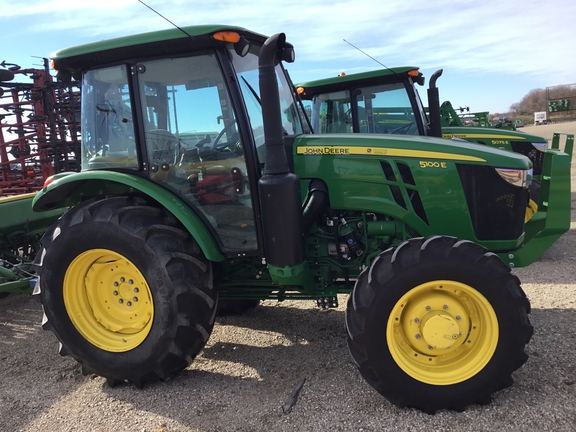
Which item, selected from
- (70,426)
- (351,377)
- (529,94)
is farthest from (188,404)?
(529,94)

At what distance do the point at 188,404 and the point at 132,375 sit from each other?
451 millimetres

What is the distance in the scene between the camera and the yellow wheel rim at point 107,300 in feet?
10.6

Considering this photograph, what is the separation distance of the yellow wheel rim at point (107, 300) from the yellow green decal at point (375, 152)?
4.63 ft

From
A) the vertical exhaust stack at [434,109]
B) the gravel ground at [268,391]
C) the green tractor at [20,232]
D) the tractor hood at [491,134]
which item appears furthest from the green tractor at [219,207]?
the tractor hood at [491,134]

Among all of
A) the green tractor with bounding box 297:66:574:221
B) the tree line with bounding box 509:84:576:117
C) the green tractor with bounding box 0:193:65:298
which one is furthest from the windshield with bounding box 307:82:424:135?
the tree line with bounding box 509:84:576:117

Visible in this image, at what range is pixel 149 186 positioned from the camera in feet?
10.3

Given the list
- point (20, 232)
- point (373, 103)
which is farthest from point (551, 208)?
point (20, 232)

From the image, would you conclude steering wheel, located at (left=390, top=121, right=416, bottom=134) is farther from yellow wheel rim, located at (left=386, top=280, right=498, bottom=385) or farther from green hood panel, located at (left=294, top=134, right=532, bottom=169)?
yellow wheel rim, located at (left=386, top=280, right=498, bottom=385)

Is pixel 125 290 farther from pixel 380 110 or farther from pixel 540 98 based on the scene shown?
pixel 540 98

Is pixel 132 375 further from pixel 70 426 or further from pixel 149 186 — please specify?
pixel 149 186

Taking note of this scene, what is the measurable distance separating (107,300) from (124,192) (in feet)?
2.53

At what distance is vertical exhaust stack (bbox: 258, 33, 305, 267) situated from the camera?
2.81 m

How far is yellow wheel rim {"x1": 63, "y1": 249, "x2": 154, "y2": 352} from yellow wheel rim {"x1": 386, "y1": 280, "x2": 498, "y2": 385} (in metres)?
1.62

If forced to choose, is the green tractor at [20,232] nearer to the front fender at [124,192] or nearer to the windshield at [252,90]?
the front fender at [124,192]
